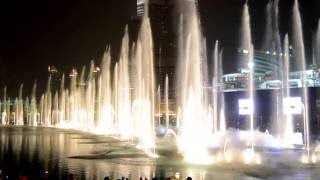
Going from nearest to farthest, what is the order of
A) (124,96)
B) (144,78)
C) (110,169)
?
(110,169) → (144,78) → (124,96)

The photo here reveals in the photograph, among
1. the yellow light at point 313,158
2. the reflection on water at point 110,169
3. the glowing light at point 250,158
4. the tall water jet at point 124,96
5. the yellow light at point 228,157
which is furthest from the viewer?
the tall water jet at point 124,96

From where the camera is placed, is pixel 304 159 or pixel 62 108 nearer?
pixel 304 159

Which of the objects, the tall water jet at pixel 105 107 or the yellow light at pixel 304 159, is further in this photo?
the tall water jet at pixel 105 107

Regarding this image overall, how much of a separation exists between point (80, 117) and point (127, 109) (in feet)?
54.5

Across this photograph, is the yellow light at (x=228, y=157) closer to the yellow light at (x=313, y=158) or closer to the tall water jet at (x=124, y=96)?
the yellow light at (x=313, y=158)

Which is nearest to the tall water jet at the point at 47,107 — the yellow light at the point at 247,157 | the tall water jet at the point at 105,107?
the tall water jet at the point at 105,107

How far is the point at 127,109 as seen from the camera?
53312 millimetres

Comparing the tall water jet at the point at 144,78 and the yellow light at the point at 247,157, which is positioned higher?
the tall water jet at the point at 144,78

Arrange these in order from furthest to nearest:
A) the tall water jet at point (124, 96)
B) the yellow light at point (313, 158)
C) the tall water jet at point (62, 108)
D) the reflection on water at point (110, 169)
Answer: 1. the tall water jet at point (62, 108)
2. the tall water jet at point (124, 96)
3. the yellow light at point (313, 158)
4. the reflection on water at point (110, 169)

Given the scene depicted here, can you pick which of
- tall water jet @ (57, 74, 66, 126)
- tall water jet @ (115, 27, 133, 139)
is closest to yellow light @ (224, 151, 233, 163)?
tall water jet @ (115, 27, 133, 139)

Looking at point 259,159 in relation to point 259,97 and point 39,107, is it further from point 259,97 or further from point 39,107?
point 39,107

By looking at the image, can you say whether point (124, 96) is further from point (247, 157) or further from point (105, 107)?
point (247, 157)

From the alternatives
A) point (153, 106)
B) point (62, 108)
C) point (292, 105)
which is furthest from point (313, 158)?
point (62, 108)

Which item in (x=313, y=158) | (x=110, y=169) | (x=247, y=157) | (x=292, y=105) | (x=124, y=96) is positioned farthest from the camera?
(x=124, y=96)
